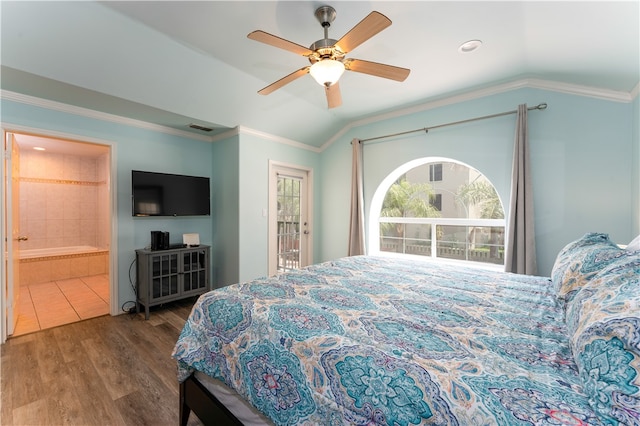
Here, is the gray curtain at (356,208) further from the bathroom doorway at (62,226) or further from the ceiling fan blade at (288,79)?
the bathroom doorway at (62,226)

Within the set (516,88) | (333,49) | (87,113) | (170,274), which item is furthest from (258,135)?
(516,88)

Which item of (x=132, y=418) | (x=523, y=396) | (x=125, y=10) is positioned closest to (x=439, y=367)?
(x=523, y=396)

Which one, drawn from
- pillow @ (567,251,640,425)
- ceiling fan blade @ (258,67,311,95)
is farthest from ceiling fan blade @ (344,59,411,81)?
pillow @ (567,251,640,425)

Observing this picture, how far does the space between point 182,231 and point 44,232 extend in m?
3.40

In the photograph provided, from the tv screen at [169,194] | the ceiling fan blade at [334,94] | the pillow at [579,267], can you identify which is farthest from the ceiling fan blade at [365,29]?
the tv screen at [169,194]

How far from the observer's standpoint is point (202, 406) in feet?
4.75

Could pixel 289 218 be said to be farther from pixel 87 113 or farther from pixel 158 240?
pixel 87 113

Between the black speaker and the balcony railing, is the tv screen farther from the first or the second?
the balcony railing

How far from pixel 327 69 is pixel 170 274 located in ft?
9.74

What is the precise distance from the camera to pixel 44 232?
16.6 feet

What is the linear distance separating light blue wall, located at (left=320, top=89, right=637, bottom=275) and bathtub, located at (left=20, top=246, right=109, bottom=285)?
5.91 metres

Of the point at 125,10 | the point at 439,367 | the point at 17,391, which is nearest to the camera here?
the point at 439,367

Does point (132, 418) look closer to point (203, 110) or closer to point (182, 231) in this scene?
point (182, 231)

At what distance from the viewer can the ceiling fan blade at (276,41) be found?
1679 mm
